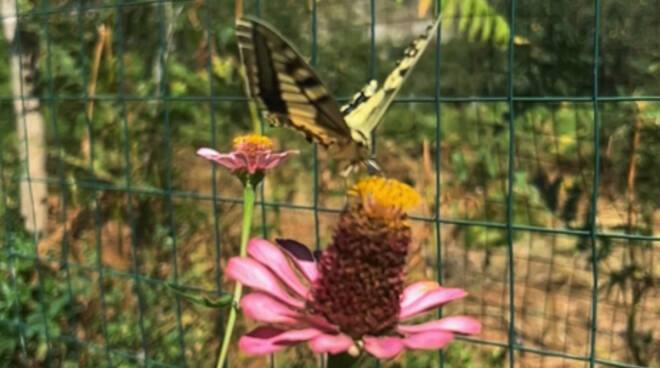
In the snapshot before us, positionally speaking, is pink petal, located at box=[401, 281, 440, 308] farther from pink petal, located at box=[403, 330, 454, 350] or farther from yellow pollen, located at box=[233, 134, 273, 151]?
yellow pollen, located at box=[233, 134, 273, 151]

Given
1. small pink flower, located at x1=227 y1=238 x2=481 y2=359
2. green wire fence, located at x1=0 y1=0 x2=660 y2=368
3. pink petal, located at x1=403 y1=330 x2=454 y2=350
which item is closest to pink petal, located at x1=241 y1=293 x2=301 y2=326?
small pink flower, located at x1=227 y1=238 x2=481 y2=359

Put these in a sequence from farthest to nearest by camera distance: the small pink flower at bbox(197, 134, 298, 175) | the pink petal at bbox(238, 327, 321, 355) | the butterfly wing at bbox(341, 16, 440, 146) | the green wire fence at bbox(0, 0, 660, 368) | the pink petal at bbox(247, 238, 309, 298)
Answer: the green wire fence at bbox(0, 0, 660, 368) → the small pink flower at bbox(197, 134, 298, 175) → the butterfly wing at bbox(341, 16, 440, 146) → the pink petal at bbox(247, 238, 309, 298) → the pink petal at bbox(238, 327, 321, 355)

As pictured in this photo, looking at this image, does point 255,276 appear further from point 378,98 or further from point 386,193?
point 378,98

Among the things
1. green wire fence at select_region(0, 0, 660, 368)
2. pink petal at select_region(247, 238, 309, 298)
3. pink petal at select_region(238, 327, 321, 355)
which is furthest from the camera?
green wire fence at select_region(0, 0, 660, 368)

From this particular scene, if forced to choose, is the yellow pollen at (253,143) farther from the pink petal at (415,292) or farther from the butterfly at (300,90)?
the pink petal at (415,292)

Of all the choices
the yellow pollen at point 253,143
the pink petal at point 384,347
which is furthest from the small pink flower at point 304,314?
the yellow pollen at point 253,143

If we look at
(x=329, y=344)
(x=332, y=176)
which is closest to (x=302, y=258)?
(x=329, y=344)

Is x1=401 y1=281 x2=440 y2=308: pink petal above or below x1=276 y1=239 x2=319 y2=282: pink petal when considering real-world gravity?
below
